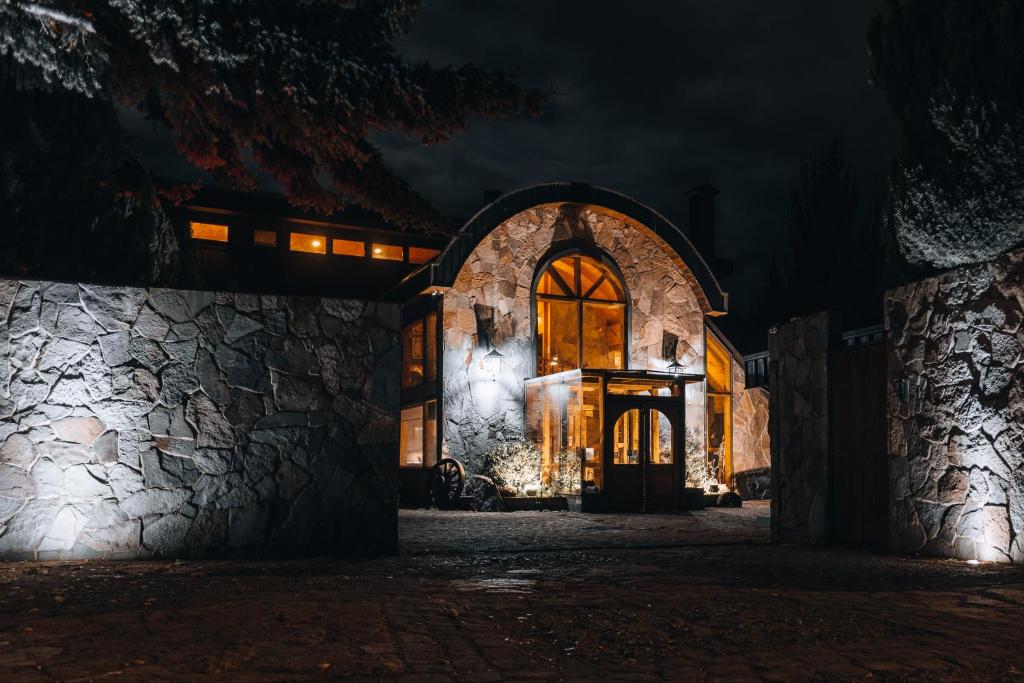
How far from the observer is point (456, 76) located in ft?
26.1

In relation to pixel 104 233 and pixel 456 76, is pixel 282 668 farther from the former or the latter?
pixel 104 233

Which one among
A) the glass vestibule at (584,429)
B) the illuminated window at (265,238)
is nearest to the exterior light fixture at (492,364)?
the glass vestibule at (584,429)

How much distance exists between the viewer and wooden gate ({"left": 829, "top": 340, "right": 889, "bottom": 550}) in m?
9.41

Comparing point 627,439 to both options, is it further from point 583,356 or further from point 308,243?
point 308,243

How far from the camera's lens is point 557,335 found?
1911 centimetres

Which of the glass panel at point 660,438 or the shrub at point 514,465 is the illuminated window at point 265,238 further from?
the glass panel at point 660,438

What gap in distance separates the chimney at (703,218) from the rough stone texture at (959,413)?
57.5 feet

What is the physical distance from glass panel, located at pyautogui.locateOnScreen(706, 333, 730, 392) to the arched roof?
0.89 m

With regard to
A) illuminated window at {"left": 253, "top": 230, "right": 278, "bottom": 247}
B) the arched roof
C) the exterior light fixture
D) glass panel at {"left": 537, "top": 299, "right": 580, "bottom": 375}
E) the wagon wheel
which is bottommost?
the wagon wheel

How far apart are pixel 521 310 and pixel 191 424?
10.7 meters

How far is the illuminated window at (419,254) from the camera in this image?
24.8 meters

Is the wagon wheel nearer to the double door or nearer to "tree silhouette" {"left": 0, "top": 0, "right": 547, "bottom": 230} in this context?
the double door

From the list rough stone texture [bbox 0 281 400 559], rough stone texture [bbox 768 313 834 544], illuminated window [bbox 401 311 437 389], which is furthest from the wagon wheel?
rough stone texture [bbox 0 281 400 559]

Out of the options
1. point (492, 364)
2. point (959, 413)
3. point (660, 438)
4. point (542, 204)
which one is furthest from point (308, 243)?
point (959, 413)
